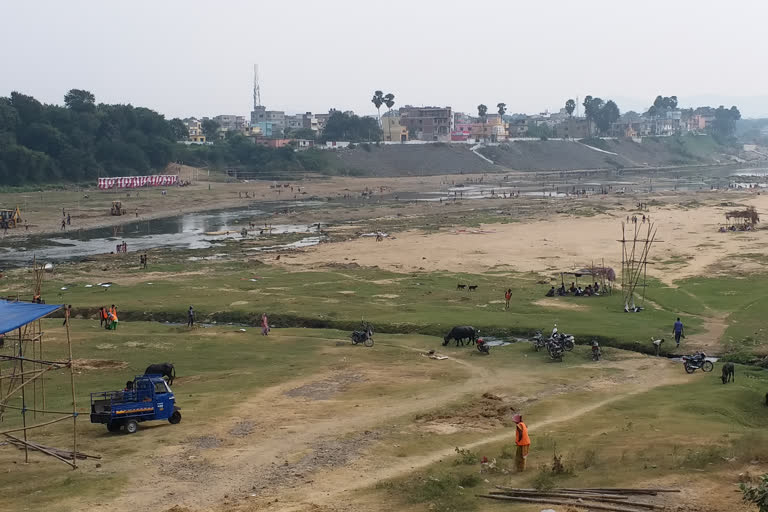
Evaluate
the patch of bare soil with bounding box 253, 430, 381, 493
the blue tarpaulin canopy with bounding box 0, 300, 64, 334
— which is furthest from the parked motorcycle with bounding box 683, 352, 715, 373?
the blue tarpaulin canopy with bounding box 0, 300, 64, 334

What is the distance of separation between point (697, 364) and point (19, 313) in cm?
2474

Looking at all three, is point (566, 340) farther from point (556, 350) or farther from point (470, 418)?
point (470, 418)

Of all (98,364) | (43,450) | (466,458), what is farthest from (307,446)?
(98,364)

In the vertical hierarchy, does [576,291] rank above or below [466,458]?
above

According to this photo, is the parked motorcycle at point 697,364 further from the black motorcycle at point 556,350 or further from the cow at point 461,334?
the cow at point 461,334

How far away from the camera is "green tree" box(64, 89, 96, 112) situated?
167375 millimetres

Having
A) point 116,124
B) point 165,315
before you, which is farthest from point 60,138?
point 165,315

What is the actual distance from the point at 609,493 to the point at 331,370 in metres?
17.0

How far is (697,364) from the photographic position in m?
33.3

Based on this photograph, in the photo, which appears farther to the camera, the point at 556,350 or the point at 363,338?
the point at 363,338

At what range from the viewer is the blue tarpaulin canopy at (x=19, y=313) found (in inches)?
891

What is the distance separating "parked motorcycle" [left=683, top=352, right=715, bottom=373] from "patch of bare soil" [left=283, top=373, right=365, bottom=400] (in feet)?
42.1

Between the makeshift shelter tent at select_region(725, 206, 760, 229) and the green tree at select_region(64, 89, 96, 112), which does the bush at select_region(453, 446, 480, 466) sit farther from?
the green tree at select_region(64, 89, 96, 112)

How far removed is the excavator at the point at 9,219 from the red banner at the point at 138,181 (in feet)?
136
